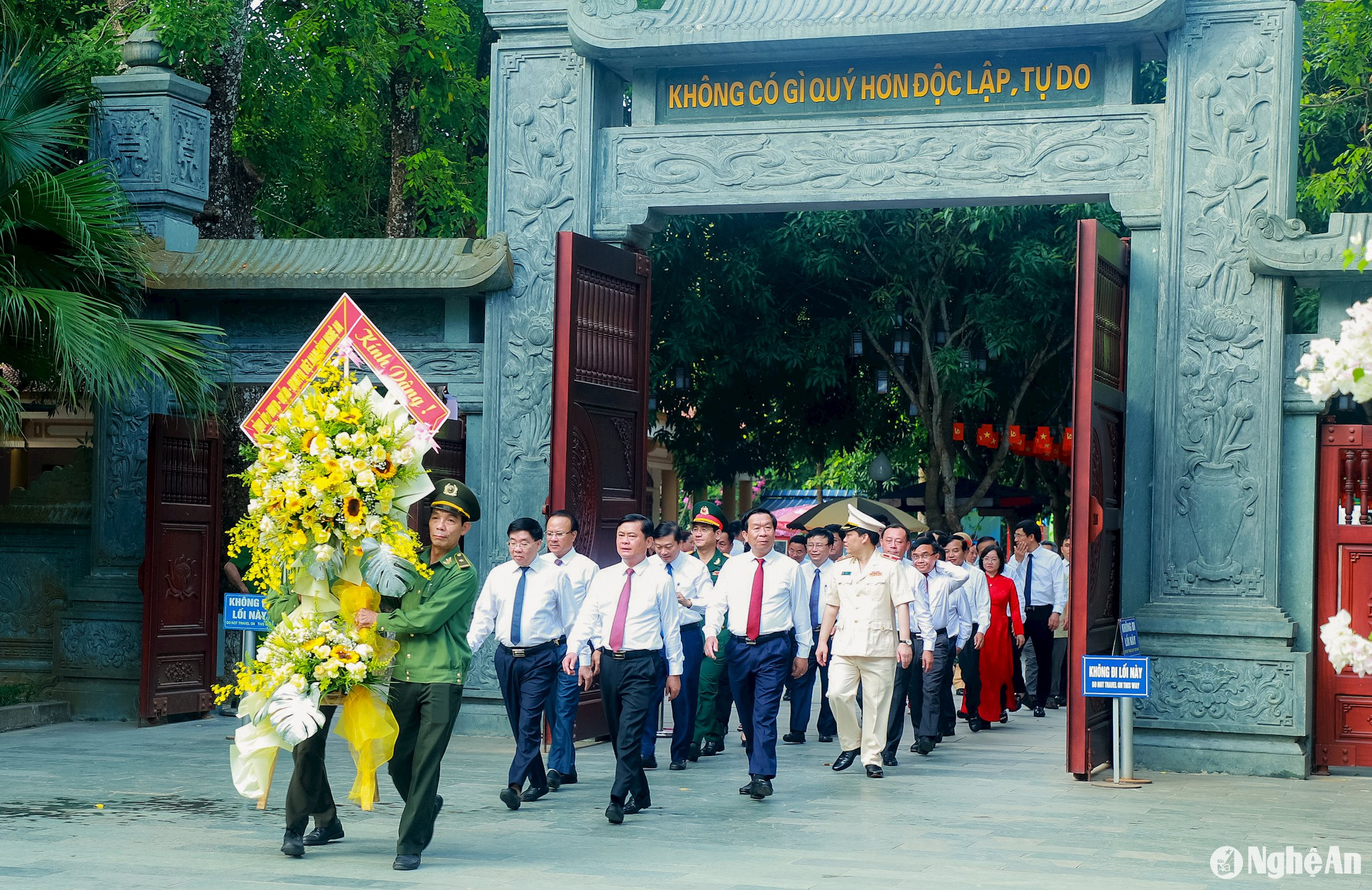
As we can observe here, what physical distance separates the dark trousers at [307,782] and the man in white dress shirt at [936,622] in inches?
228

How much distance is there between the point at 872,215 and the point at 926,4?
7.80 meters

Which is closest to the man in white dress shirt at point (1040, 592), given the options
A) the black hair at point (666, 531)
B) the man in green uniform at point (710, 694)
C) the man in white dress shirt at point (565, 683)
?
the man in green uniform at point (710, 694)

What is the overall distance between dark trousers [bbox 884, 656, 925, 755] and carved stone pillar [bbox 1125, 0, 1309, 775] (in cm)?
176

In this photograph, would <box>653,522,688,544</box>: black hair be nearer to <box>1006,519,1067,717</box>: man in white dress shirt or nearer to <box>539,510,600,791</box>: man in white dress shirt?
<box>539,510,600,791</box>: man in white dress shirt

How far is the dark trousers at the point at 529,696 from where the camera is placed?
378 inches

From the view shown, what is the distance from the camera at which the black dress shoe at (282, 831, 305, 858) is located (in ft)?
25.4

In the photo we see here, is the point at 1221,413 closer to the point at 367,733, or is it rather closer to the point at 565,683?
the point at 565,683

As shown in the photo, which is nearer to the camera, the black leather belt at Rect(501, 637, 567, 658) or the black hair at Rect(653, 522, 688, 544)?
the black leather belt at Rect(501, 637, 567, 658)

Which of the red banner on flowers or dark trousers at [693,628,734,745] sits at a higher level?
the red banner on flowers

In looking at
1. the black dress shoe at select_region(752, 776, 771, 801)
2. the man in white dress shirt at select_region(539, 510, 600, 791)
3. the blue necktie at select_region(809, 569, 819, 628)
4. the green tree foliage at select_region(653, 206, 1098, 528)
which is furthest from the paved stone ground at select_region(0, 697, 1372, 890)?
the green tree foliage at select_region(653, 206, 1098, 528)

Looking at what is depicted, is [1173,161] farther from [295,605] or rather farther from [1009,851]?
[295,605]

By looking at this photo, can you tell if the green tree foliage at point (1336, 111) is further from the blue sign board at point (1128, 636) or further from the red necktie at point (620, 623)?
the red necktie at point (620, 623)

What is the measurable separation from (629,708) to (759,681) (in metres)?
1.49

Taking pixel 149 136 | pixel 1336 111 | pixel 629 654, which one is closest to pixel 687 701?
pixel 629 654
